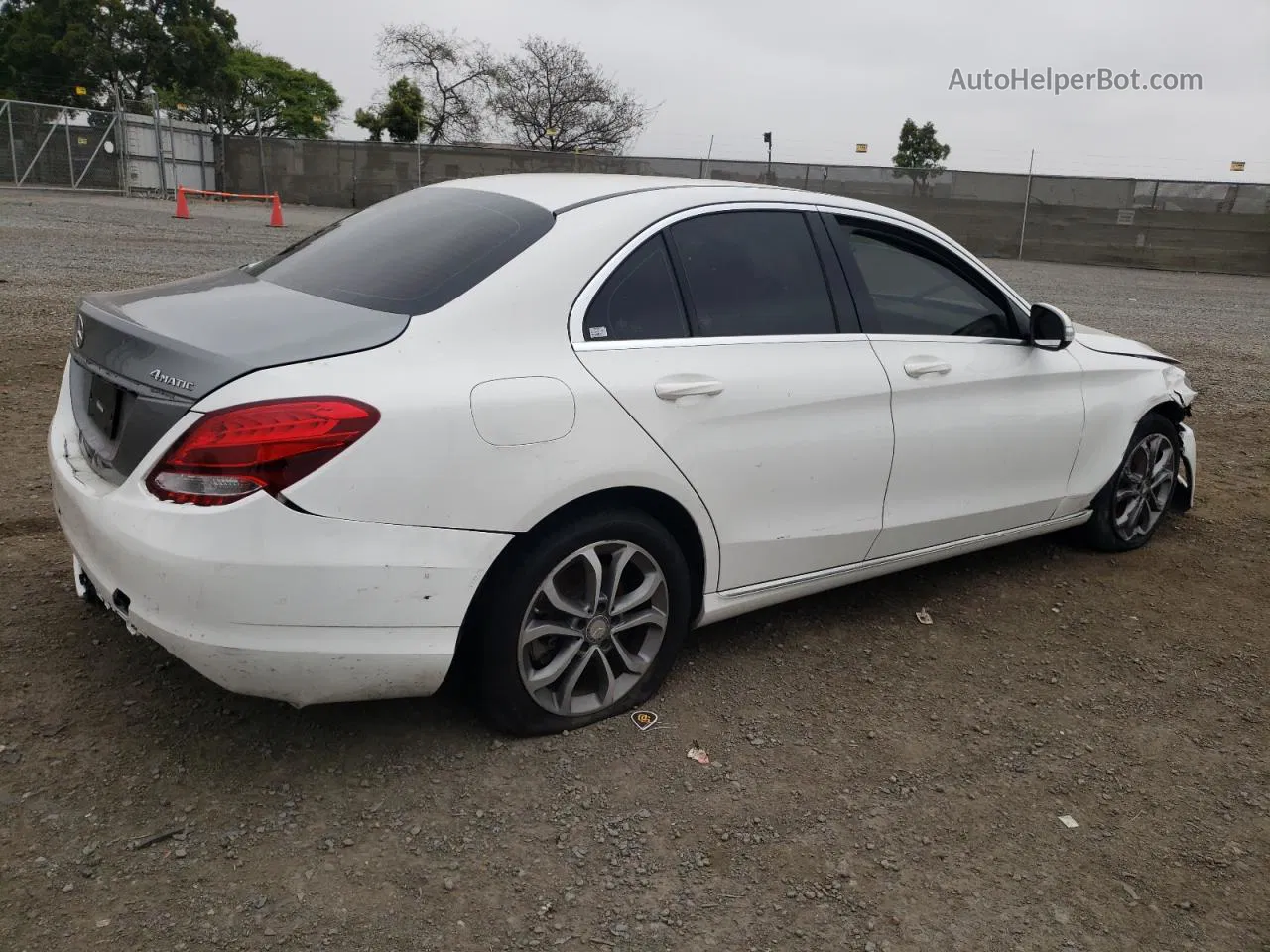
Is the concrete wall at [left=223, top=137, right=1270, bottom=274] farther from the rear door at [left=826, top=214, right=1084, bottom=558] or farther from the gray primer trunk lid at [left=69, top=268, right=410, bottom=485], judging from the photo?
the gray primer trunk lid at [left=69, top=268, right=410, bottom=485]

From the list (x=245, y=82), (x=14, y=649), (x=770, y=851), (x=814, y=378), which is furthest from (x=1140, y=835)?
(x=245, y=82)

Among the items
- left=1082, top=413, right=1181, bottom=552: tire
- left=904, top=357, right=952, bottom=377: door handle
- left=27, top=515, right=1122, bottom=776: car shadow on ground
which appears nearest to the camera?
left=27, top=515, right=1122, bottom=776: car shadow on ground

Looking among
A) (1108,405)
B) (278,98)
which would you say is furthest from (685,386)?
(278,98)

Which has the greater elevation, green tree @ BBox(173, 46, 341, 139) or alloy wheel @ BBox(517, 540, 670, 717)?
green tree @ BBox(173, 46, 341, 139)

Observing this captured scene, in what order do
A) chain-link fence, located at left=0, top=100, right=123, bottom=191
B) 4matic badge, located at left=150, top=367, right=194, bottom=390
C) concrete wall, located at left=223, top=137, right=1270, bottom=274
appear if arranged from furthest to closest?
1. chain-link fence, located at left=0, top=100, right=123, bottom=191
2. concrete wall, located at left=223, top=137, right=1270, bottom=274
3. 4matic badge, located at left=150, top=367, right=194, bottom=390

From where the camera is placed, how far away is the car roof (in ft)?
11.0

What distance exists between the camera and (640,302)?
3180mm

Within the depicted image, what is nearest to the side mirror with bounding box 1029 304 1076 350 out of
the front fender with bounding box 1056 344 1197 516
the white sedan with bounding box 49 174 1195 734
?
the white sedan with bounding box 49 174 1195 734

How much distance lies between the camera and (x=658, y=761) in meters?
3.09

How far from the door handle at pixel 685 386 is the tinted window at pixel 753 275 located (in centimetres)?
18

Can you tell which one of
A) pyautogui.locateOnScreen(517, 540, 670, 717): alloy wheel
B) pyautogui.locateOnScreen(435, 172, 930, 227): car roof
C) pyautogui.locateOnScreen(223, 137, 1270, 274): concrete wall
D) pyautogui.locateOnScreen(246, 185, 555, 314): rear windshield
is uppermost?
pyautogui.locateOnScreen(223, 137, 1270, 274): concrete wall

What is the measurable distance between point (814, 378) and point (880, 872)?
60.9 inches

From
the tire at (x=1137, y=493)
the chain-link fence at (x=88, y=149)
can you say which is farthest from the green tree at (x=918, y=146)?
the tire at (x=1137, y=493)

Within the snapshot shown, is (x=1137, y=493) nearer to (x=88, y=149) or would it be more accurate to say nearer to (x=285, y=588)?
(x=285, y=588)
